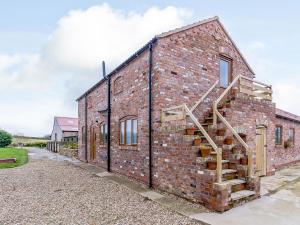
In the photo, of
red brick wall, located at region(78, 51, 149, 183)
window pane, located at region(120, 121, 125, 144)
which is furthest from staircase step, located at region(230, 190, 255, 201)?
window pane, located at region(120, 121, 125, 144)

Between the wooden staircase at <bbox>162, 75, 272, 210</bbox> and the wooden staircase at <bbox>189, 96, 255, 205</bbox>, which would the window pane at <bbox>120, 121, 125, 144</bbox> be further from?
the wooden staircase at <bbox>189, 96, 255, 205</bbox>

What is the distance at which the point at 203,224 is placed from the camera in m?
4.79

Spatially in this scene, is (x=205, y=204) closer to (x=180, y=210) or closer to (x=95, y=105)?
(x=180, y=210)

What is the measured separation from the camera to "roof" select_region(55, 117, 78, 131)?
123 feet

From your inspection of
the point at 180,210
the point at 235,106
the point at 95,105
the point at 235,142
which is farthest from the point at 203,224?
the point at 95,105

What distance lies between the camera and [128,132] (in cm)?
1034

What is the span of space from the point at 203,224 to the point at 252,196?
243 centimetres

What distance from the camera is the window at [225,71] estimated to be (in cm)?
1051

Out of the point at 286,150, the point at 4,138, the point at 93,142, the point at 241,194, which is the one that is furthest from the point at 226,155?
the point at 4,138

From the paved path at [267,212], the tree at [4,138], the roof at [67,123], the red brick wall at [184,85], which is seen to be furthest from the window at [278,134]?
the tree at [4,138]

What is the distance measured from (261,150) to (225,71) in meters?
4.08

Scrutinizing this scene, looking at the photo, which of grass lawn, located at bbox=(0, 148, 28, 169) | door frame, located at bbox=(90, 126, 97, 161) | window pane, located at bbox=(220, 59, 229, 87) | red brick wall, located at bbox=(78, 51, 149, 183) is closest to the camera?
red brick wall, located at bbox=(78, 51, 149, 183)

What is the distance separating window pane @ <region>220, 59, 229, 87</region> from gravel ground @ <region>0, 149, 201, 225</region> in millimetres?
6584

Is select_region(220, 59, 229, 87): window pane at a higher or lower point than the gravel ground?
higher
